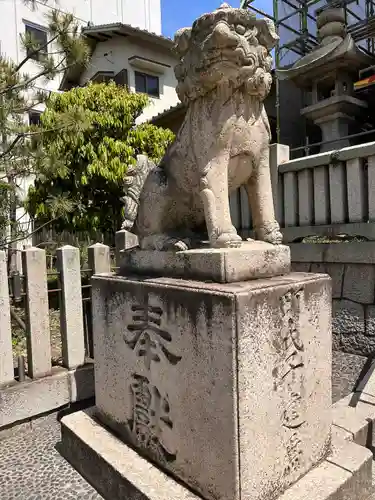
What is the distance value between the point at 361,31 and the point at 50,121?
6.07m

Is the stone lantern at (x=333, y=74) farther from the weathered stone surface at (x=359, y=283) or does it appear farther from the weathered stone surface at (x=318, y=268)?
the weathered stone surface at (x=359, y=283)

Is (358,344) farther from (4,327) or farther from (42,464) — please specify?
(4,327)

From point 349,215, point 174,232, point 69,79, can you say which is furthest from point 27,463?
point 69,79

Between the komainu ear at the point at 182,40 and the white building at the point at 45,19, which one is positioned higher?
the white building at the point at 45,19

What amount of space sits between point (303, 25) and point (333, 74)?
1855 millimetres

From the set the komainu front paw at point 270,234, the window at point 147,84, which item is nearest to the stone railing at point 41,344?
the komainu front paw at point 270,234

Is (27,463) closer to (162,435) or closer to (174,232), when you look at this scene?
(162,435)

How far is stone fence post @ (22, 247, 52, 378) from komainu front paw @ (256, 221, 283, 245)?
1.72 m

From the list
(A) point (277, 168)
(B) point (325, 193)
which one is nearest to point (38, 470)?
(B) point (325, 193)

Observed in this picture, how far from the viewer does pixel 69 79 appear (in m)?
12.5

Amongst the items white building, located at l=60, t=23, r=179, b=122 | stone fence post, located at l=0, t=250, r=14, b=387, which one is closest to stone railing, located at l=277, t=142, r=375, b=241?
stone fence post, located at l=0, t=250, r=14, b=387

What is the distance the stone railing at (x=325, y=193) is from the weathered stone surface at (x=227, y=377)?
1.61m

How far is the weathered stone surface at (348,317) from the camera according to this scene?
3.24 meters

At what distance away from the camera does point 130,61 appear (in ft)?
39.1
